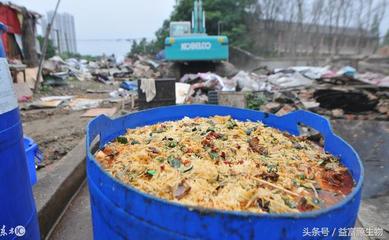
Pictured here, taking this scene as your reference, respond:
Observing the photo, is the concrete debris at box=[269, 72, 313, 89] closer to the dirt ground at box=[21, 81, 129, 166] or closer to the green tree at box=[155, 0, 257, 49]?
the dirt ground at box=[21, 81, 129, 166]

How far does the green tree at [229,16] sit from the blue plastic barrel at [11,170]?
1549cm

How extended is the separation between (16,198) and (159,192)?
928mm

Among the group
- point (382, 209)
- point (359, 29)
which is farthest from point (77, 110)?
point (359, 29)

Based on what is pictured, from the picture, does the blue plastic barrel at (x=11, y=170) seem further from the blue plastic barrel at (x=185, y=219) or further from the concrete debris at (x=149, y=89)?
the concrete debris at (x=149, y=89)

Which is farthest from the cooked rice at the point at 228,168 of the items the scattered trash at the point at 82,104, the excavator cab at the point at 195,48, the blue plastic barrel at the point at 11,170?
the excavator cab at the point at 195,48

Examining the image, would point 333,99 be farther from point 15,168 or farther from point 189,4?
point 189,4

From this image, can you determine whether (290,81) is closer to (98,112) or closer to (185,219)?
(98,112)

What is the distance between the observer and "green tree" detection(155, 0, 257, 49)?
16516 millimetres

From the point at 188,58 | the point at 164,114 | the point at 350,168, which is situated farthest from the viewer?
the point at 188,58

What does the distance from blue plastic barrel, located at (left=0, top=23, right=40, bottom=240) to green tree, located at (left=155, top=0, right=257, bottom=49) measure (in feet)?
50.8

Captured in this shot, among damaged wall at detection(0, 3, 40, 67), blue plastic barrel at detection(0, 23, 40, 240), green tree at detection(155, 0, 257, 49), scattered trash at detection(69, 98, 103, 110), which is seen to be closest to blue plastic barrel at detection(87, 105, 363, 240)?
blue plastic barrel at detection(0, 23, 40, 240)

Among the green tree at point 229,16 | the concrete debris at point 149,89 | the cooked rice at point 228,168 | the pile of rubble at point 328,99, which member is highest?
the green tree at point 229,16

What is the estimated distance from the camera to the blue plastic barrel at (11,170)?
58.4 inches

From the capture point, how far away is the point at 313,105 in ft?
19.5
